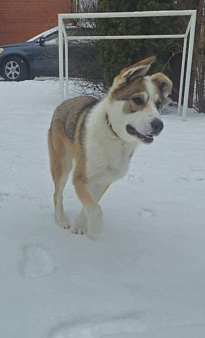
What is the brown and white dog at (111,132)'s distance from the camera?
7.12ft

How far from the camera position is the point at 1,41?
55.2 feet

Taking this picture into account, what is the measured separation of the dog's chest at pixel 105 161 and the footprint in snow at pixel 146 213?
598 millimetres

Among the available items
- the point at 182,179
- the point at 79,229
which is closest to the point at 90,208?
the point at 79,229

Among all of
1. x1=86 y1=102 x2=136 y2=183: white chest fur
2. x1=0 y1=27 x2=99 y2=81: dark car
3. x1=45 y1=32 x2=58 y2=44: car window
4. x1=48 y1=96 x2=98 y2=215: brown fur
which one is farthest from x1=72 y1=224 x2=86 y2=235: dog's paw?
x1=45 y1=32 x2=58 y2=44: car window

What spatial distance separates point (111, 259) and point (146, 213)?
2.47 ft

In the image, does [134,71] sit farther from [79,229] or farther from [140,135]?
[79,229]

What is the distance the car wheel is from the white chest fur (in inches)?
362

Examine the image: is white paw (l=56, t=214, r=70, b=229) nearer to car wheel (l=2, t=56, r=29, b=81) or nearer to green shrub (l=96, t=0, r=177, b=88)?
green shrub (l=96, t=0, r=177, b=88)

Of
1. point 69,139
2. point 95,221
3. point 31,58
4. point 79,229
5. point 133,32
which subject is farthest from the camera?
point 31,58

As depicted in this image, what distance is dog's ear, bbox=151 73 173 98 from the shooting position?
233cm

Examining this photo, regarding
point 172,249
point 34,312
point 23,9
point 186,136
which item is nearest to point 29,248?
point 34,312

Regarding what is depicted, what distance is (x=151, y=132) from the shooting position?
2.10 m

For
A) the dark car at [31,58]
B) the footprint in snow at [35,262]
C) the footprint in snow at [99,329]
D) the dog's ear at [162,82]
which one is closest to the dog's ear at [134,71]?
the dog's ear at [162,82]

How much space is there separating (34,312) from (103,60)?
617 centimetres
